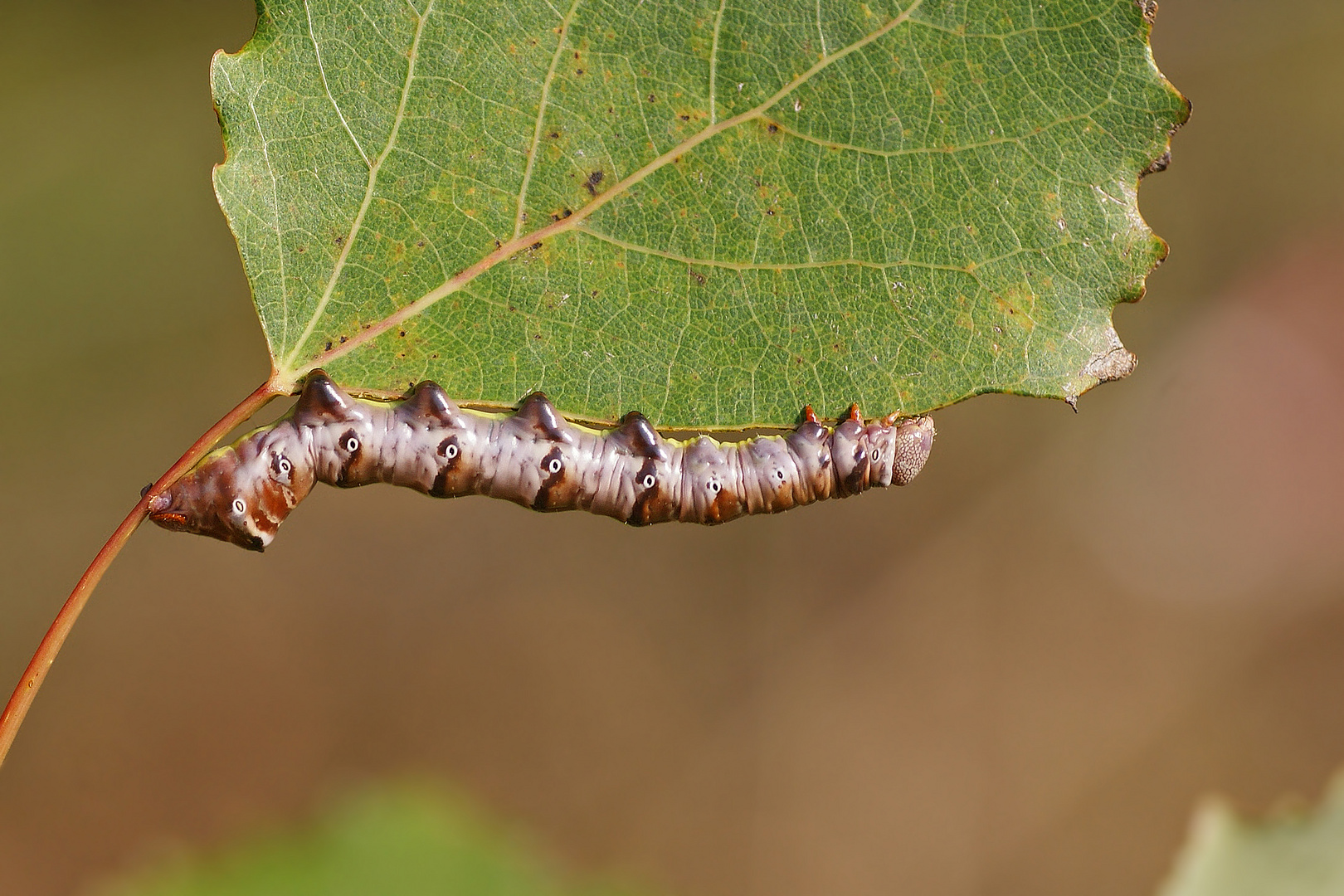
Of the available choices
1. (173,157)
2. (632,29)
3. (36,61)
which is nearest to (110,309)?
(173,157)

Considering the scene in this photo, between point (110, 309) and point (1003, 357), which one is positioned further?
point (110, 309)

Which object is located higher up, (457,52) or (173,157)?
(173,157)

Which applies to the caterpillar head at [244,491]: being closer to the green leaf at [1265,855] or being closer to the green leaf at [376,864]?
the green leaf at [376,864]

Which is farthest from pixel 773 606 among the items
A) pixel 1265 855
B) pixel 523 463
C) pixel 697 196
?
pixel 697 196

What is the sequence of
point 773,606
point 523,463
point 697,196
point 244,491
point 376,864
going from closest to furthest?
point 697,196, point 244,491, point 523,463, point 376,864, point 773,606

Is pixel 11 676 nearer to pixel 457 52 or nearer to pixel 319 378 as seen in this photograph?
pixel 319 378

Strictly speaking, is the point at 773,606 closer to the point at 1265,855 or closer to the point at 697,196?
the point at 1265,855

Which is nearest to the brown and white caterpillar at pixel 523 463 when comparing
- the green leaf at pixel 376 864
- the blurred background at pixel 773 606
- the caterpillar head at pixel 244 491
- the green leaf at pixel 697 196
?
the caterpillar head at pixel 244 491
